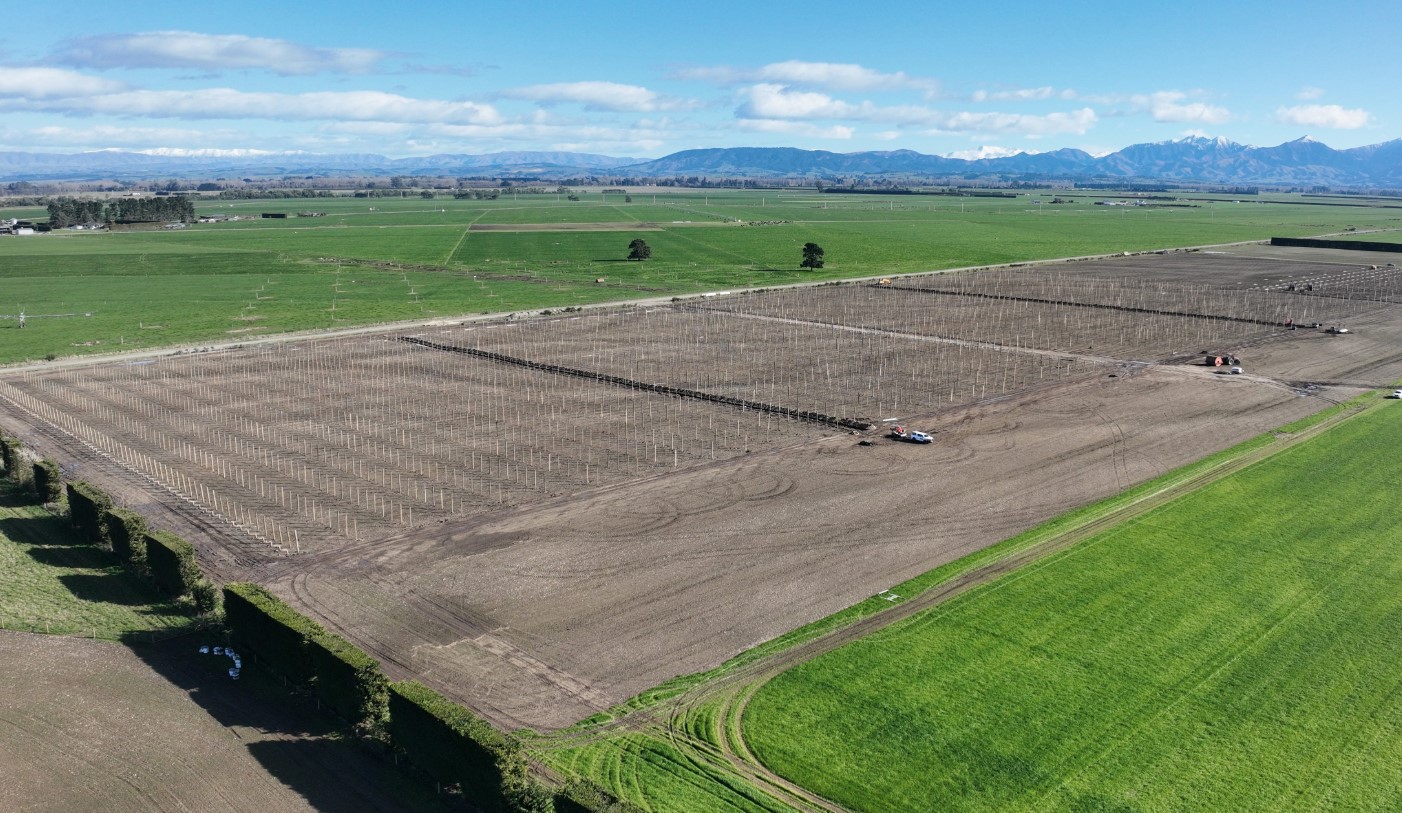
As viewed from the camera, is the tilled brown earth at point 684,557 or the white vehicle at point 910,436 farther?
the white vehicle at point 910,436

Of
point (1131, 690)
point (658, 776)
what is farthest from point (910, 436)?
point (658, 776)

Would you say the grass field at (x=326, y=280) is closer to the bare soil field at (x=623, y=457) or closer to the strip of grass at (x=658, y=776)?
the bare soil field at (x=623, y=457)

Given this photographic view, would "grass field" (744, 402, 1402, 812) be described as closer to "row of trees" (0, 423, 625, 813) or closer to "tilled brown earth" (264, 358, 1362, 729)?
"tilled brown earth" (264, 358, 1362, 729)

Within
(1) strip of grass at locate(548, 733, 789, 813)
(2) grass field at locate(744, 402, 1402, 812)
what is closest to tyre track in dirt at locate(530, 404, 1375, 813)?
(1) strip of grass at locate(548, 733, 789, 813)

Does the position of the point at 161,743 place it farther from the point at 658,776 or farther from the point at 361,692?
the point at 658,776

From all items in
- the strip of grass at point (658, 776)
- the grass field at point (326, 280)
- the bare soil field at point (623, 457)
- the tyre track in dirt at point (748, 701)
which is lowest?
the strip of grass at point (658, 776)

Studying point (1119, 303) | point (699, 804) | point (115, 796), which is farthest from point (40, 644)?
point (1119, 303)

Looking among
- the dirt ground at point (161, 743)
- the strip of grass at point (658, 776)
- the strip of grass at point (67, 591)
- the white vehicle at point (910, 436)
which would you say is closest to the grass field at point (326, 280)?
the strip of grass at point (67, 591)
